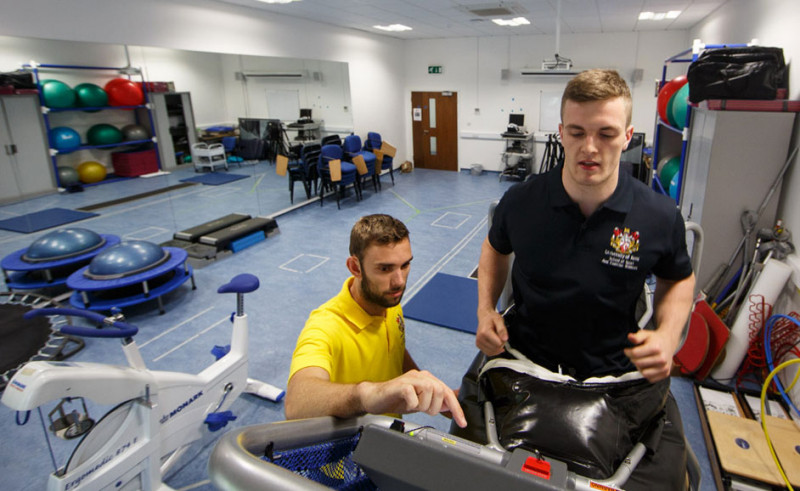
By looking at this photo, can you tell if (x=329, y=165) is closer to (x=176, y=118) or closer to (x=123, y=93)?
(x=176, y=118)

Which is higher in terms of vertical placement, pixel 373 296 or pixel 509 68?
pixel 509 68

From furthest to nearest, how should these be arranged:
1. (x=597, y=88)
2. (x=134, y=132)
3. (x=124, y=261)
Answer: (x=134, y=132) → (x=124, y=261) → (x=597, y=88)

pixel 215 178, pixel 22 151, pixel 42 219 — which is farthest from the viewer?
pixel 215 178

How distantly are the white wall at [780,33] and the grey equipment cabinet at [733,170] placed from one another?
3.6 inches

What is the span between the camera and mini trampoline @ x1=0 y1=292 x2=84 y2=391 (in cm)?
343

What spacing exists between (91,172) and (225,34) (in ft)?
9.49

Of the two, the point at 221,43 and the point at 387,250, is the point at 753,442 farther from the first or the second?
the point at 221,43

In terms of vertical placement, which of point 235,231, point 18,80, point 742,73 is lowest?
point 235,231

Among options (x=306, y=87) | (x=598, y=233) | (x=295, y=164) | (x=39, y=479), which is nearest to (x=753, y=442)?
(x=598, y=233)

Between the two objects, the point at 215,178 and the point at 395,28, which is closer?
the point at 215,178

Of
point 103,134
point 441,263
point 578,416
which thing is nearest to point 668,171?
point 441,263

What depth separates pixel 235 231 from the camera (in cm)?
657

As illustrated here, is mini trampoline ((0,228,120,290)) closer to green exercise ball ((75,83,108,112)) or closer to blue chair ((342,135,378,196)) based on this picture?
Result: green exercise ball ((75,83,108,112))

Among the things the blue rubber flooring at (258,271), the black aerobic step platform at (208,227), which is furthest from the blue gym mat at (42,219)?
the black aerobic step platform at (208,227)
